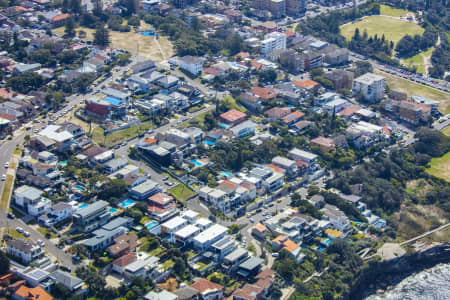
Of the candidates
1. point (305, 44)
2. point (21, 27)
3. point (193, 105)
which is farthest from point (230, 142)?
point (21, 27)

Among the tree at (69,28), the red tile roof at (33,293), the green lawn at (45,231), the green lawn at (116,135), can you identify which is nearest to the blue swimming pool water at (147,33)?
the tree at (69,28)

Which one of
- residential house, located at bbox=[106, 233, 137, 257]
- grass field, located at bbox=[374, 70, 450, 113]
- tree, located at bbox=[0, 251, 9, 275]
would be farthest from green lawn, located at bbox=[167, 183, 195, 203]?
grass field, located at bbox=[374, 70, 450, 113]

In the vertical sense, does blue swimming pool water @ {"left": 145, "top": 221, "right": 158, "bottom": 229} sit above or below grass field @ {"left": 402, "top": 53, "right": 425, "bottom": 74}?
above

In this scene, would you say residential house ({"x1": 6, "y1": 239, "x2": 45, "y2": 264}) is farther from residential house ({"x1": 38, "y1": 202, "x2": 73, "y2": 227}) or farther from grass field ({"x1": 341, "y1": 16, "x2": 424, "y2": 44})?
grass field ({"x1": 341, "y1": 16, "x2": 424, "y2": 44})

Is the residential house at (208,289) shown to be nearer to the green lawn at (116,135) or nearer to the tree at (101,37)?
the green lawn at (116,135)

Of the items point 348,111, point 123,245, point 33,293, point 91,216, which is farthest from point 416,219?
point 33,293
